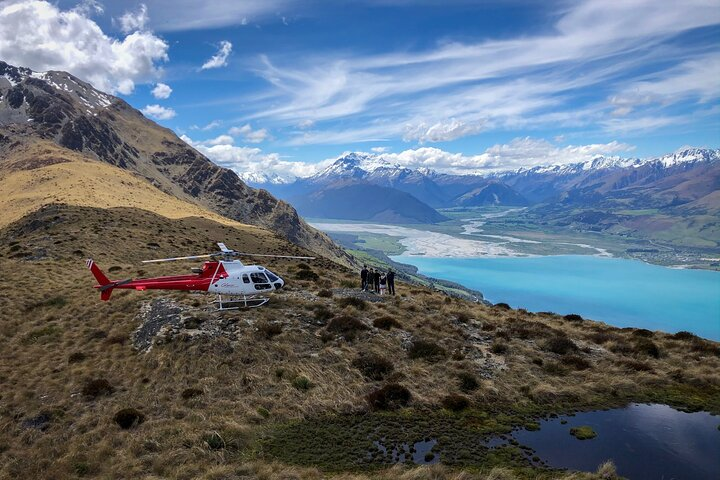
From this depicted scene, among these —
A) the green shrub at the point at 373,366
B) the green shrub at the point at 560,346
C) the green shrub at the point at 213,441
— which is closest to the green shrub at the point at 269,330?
the green shrub at the point at 373,366

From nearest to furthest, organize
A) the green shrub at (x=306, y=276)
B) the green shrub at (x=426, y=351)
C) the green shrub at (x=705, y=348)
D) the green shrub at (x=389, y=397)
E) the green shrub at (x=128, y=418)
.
Result: the green shrub at (x=128, y=418) → the green shrub at (x=389, y=397) → the green shrub at (x=426, y=351) → the green shrub at (x=705, y=348) → the green shrub at (x=306, y=276)

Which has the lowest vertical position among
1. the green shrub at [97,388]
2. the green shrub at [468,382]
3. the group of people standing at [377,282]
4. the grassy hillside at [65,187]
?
the green shrub at [468,382]

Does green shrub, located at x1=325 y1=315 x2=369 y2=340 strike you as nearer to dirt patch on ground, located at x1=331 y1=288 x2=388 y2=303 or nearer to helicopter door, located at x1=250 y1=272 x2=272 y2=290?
helicopter door, located at x1=250 y1=272 x2=272 y2=290

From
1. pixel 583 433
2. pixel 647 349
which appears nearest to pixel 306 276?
pixel 583 433

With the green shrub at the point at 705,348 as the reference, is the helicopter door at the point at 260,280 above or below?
above

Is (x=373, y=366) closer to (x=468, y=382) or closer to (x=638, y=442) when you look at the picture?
(x=468, y=382)

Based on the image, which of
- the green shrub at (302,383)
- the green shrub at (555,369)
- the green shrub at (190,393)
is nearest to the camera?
the green shrub at (190,393)

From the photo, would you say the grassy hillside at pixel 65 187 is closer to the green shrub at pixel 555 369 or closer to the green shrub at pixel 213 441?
the green shrub at pixel 213 441

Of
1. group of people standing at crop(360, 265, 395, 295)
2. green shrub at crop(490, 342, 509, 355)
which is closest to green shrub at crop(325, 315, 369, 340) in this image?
green shrub at crop(490, 342, 509, 355)

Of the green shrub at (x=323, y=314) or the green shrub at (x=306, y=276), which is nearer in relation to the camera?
the green shrub at (x=323, y=314)
